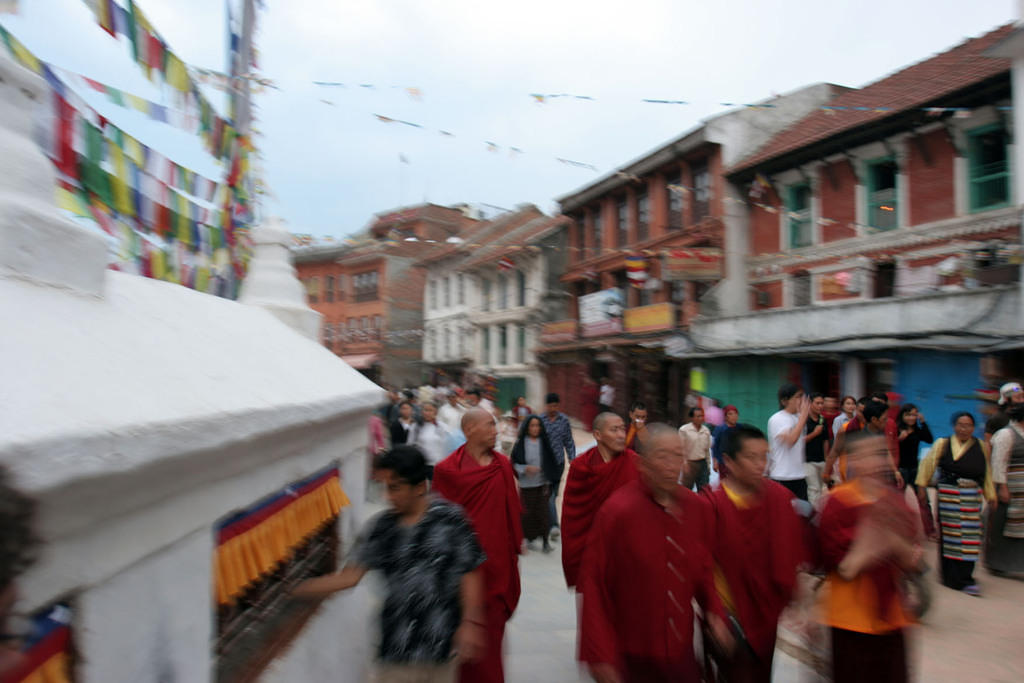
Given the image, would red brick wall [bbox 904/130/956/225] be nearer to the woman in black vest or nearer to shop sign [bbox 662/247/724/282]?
shop sign [bbox 662/247/724/282]

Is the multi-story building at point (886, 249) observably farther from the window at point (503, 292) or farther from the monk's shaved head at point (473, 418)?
the window at point (503, 292)

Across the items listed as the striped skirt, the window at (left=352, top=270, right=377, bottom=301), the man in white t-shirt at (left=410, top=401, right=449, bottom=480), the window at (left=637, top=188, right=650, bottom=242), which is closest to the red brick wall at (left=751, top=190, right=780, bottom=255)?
the window at (left=637, top=188, right=650, bottom=242)

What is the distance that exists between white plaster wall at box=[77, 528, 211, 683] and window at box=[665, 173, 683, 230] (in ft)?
68.9

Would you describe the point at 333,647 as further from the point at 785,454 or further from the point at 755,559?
the point at 785,454

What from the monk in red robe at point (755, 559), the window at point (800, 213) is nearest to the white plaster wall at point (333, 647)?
the monk in red robe at point (755, 559)

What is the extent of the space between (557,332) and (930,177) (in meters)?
14.9

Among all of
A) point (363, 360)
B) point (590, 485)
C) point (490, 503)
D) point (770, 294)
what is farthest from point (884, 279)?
point (363, 360)

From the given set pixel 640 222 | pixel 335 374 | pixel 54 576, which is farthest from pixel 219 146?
pixel 640 222

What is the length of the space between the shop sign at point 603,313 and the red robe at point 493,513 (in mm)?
19176

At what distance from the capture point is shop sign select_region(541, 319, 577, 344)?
26609mm

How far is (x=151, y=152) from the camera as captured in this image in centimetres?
430

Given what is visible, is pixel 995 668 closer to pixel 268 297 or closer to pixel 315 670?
pixel 315 670

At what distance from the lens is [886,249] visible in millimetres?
15773

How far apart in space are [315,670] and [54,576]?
2214 millimetres
